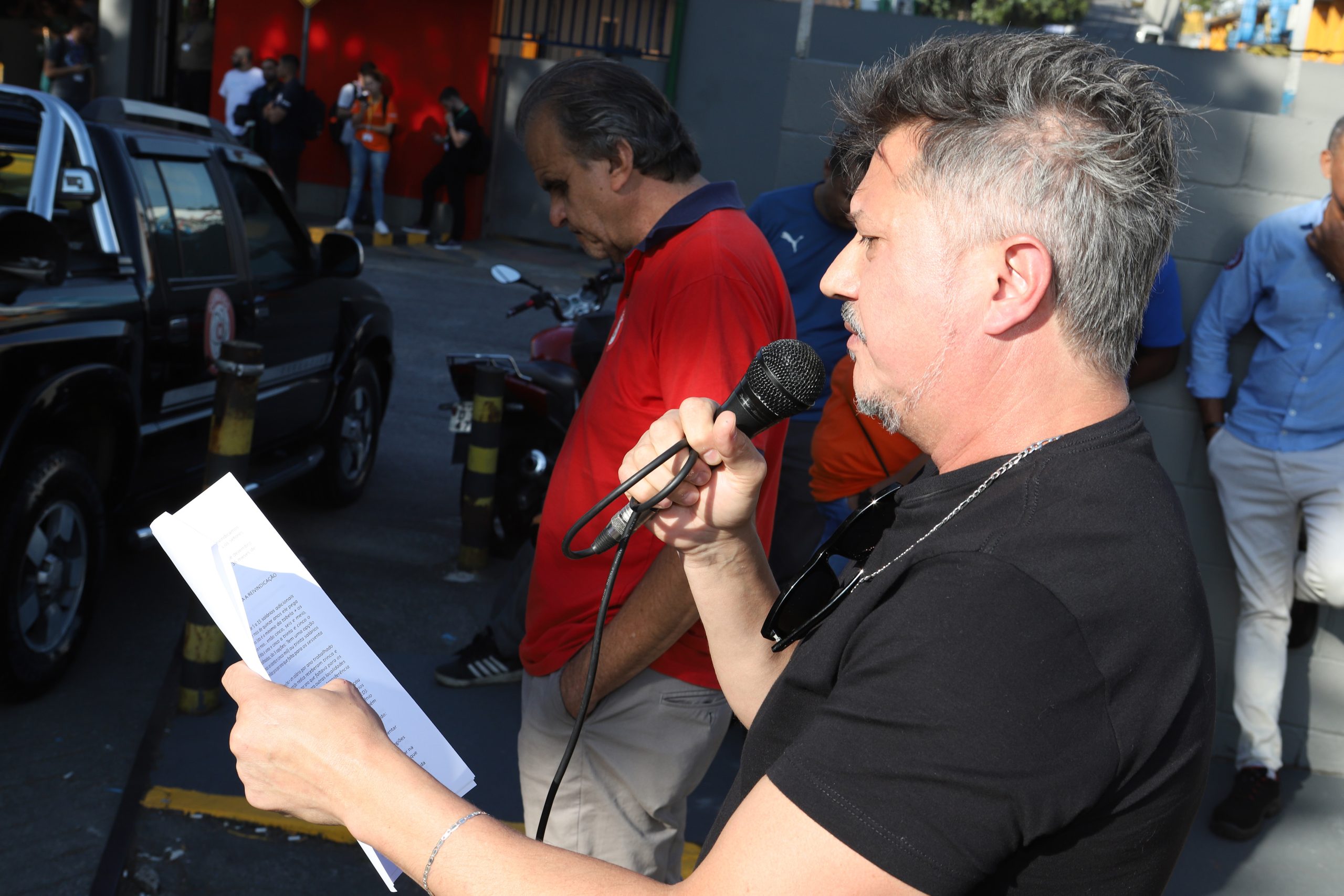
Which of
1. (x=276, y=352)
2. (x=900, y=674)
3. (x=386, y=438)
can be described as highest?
(x=900, y=674)

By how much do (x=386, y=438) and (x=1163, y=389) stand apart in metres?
5.38

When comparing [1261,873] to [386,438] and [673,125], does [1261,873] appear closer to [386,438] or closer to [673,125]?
[673,125]

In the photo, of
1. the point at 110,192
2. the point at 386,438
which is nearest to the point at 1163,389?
the point at 110,192

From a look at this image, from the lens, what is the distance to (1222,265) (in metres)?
4.43

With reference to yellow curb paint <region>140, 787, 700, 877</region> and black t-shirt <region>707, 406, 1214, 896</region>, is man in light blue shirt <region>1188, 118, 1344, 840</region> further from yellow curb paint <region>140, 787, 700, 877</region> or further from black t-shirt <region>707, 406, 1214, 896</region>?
black t-shirt <region>707, 406, 1214, 896</region>

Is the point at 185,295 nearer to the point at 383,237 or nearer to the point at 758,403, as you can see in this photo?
the point at 758,403

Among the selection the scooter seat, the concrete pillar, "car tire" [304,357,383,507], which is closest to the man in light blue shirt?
the scooter seat

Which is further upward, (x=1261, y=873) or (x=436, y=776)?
(x=436, y=776)

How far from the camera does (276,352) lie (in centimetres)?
573

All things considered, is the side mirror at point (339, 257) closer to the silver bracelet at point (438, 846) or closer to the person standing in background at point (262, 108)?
the silver bracelet at point (438, 846)

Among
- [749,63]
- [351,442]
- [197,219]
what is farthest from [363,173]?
[197,219]

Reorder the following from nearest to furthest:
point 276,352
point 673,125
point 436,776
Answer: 1. point 436,776
2. point 673,125
3. point 276,352

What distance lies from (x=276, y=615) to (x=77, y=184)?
3586 millimetres

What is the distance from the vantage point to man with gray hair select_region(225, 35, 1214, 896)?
109cm
